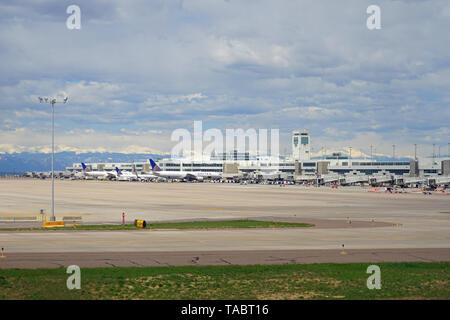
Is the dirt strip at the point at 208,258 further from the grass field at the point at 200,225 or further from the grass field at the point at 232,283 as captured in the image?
the grass field at the point at 200,225

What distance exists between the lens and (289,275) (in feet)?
84.8

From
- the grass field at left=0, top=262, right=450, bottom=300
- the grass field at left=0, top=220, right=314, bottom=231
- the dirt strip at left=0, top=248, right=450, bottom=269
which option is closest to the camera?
the grass field at left=0, top=262, right=450, bottom=300

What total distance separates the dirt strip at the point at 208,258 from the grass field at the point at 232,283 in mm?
2027

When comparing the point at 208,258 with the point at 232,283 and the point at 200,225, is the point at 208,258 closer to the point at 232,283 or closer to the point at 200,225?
the point at 232,283

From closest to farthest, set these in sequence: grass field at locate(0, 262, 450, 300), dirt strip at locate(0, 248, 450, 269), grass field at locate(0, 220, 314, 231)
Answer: grass field at locate(0, 262, 450, 300) < dirt strip at locate(0, 248, 450, 269) < grass field at locate(0, 220, 314, 231)

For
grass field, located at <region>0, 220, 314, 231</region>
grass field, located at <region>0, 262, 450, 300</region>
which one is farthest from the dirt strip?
grass field, located at <region>0, 220, 314, 231</region>

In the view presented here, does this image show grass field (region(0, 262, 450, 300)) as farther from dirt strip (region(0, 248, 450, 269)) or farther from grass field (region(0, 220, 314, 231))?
grass field (region(0, 220, 314, 231))

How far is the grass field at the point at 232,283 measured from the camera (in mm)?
21766

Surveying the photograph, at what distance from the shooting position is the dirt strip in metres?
28.6

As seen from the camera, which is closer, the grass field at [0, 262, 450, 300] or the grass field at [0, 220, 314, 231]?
the grass field at [0, 262, 450, 300]

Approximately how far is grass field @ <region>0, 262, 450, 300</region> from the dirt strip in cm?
203

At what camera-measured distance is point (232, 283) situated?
23.9 meters
